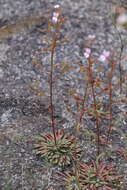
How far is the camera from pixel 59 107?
3428mm

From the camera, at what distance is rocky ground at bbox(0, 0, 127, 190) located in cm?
282

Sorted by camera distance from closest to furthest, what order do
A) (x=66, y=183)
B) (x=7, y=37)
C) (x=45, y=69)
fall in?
1. (x=66, y=183)
2. (x=45, y=69)
3. (x=7, y=37)

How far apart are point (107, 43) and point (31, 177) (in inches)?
79.4

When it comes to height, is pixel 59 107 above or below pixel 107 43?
below

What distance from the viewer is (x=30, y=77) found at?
371 cm

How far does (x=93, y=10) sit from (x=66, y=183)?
252 centimetres

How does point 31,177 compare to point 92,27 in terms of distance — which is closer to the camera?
point 31,177

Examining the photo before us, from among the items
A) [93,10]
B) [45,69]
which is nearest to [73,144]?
[45,69]

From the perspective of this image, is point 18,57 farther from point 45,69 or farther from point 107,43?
point 107,43

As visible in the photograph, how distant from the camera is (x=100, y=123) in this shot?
10.9ft

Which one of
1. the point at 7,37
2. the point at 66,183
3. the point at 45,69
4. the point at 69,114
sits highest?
the point at 7,37

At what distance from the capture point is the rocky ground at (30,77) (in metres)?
2.82

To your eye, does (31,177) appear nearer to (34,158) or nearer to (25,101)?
(34,158)

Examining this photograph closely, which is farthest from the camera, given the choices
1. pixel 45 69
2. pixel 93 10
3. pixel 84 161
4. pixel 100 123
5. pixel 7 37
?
pixel 93 10
